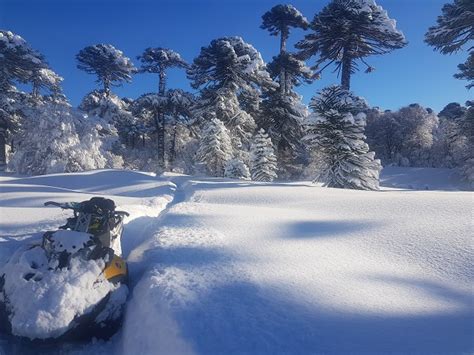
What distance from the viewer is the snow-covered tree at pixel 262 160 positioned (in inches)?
710

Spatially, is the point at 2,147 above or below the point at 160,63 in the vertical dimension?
below

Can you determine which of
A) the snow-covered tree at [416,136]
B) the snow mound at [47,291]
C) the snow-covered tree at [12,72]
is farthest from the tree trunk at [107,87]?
the snow-covered tree at [416,136]

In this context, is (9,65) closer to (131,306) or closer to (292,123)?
(292,123)

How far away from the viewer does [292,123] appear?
21109mm

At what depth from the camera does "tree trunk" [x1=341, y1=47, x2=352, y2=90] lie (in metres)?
14.9

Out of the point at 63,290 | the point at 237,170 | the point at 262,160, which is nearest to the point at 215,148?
the point at 237,170

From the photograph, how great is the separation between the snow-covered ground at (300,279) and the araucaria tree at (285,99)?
15.5m

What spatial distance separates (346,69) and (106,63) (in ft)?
69.3

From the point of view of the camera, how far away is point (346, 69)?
15.1m

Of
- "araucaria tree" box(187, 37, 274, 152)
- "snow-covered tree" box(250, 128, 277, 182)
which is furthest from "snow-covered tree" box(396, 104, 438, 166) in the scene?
"snow-covered tree" box(250, 128, 277, 182)

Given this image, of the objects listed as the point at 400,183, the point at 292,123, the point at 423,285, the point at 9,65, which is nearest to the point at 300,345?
the point at 423,285

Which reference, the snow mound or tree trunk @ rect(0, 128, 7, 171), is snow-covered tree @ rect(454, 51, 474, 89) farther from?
tree trunk @ rect(0, 128, 7, 171)

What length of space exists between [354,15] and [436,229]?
13215 millimetres

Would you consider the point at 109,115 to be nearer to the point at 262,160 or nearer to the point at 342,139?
the point at 262,160
